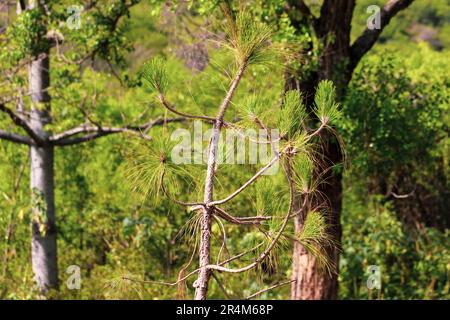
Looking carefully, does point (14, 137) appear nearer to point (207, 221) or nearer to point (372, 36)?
point (372, 36)

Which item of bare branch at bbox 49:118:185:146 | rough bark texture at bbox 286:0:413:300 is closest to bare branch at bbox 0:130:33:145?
bare branch at bbox 49:118:185:146

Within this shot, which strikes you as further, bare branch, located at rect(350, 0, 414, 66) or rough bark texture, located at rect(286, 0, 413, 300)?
bare branch, located at rect(350, 0, 414, 66)

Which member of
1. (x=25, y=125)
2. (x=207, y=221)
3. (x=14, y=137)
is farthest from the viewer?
(x=14, y=137)

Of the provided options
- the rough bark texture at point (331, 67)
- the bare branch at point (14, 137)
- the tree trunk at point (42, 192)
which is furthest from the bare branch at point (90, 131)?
the rough bark texture at point (331, 67)

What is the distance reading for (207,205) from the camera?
164 inches

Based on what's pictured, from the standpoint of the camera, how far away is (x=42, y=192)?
9.83 metres

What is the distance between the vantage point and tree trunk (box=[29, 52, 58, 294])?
9.74 m

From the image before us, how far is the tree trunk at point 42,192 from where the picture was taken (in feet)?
32.0

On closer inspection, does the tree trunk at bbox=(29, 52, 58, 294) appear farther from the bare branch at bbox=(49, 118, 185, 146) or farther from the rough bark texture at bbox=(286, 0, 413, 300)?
the rough bark texture at bbox=(286, 0, 413, 300)

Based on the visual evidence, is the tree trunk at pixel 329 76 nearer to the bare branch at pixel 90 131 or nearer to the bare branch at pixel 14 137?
the bare branch at pixel 90 131

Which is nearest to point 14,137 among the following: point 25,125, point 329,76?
point 25,125

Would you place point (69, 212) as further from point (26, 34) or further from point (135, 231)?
point (26, 34)

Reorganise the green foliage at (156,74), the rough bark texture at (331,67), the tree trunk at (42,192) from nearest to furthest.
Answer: the green foliage at (156,74) → the rough bark texture at (331,67) → the tree trunk at (42,192)

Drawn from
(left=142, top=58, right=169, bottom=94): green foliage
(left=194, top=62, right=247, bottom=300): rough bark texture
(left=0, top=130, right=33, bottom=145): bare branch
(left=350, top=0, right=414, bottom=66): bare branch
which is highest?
(left=350, top=0, right=414, bottom=66): bare branch
